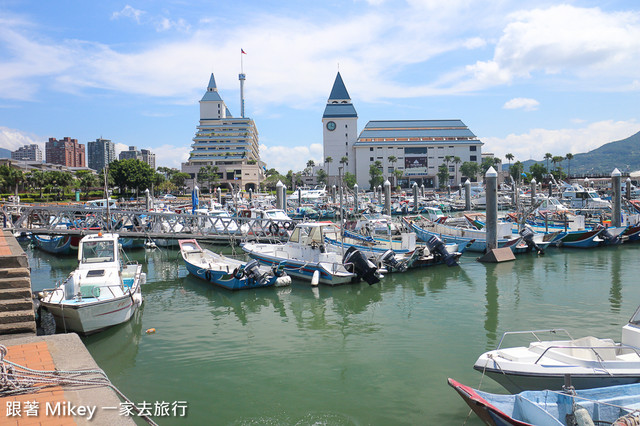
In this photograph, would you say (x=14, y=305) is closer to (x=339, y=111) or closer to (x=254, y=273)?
(x=254, y=273)

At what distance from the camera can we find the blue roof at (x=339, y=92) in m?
150

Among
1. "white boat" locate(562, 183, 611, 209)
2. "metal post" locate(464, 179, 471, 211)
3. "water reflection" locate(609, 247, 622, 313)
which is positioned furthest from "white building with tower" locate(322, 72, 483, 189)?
"water reflection" locate(609, 247, 622, 313)

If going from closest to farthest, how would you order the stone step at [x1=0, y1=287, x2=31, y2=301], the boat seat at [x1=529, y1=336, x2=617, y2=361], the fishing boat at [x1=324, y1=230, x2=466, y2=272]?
the boat seat at [x1=529, y1=336, x2=617, y2=361]
the stone step at [x1=0, y1=287, x2=31, y2=301]
the fishing boat at [x1=324, y1=230, x2=466, y2=272]

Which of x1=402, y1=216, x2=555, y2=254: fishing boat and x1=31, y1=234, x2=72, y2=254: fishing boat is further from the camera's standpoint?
x1=31, y1=234, x2=72, y2=254: fishing boat

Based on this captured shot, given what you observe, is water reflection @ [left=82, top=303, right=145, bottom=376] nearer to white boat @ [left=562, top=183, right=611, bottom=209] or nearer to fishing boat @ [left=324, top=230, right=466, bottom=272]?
fishing boat @ [left=324, top=230, right=466, bottom=272]

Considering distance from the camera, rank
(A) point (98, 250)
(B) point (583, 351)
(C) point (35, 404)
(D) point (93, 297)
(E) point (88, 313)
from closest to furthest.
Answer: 1. (C) point (35, 404)
2. (B) point (583, 351)
3. (E) point (88, 313)
4. (D) point (93, 297)
5. (A) point (98, 250)

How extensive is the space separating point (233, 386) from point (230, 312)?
7766mm

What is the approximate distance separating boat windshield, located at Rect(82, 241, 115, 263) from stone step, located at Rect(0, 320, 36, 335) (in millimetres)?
8649

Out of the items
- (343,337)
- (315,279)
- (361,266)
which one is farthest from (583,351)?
(315,279)

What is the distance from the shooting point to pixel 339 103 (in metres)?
150

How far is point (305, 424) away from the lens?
9.95 m

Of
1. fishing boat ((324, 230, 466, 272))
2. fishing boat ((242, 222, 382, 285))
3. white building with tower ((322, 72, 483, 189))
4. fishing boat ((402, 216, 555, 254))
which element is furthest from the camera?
white building with tower ((322, 72, 483, 189))

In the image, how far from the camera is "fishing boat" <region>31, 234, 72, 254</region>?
A: 36281 mm

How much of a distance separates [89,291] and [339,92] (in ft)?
463
